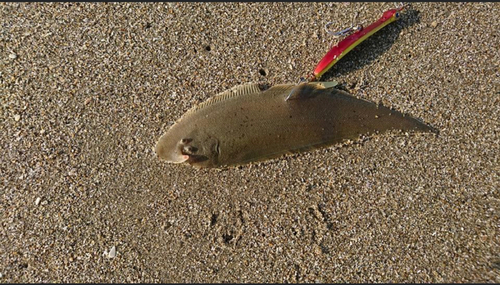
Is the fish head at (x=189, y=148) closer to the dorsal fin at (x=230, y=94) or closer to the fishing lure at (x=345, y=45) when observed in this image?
the dorsal fin at (x=230, y=94)

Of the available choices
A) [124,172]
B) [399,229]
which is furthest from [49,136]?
[399,229]

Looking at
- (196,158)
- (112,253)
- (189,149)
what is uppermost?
(189,149)

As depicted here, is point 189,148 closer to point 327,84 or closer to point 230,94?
point 230,94

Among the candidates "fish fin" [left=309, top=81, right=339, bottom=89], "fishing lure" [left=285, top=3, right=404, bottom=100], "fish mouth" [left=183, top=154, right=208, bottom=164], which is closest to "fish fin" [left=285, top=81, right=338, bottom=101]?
"fish fin" [left=309, top=81, right=339, bottom=89]

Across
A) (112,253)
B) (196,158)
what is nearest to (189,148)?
(196,158)

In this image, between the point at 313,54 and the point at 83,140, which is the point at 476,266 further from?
the point at 83,140

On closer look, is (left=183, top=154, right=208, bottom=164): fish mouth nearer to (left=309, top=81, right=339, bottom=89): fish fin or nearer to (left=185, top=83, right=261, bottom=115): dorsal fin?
(left=185, top=83, right=261, bottom=115): dorsal fin
